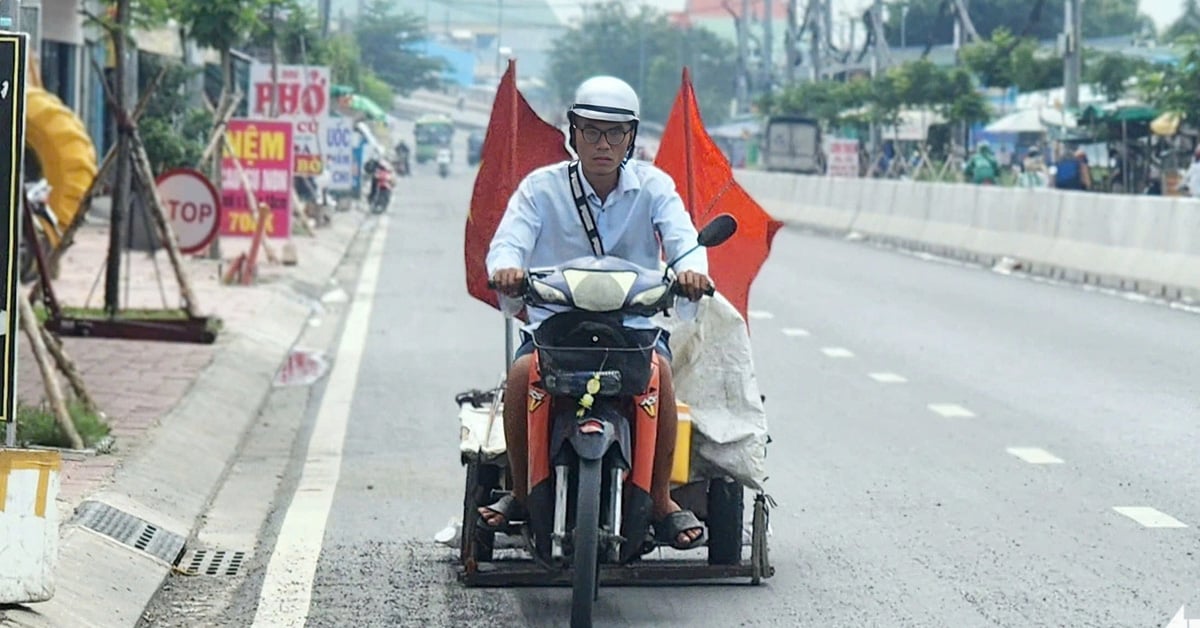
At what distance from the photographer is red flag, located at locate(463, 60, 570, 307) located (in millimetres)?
7590

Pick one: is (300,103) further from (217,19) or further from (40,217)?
(40,217)

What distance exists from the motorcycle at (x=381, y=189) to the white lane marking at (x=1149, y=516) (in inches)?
1434

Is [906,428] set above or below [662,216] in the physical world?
below

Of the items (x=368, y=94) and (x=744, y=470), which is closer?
(x=744, y=470)

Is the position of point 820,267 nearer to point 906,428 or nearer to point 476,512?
point 906,428

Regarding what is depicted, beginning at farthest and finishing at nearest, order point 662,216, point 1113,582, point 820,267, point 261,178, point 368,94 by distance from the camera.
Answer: point 368,94, point 820,267, point 261,178, point 1113,582, point 662,216

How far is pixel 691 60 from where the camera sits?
12112 cm

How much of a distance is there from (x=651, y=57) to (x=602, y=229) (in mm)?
119476

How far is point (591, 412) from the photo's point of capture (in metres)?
6.39

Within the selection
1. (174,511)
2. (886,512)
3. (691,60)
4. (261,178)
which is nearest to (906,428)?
(886,512)

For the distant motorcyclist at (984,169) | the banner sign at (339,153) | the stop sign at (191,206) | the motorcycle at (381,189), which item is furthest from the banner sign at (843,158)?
the stop sign at (191,206)

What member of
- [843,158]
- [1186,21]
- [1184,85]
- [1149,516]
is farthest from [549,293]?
[1186,21]

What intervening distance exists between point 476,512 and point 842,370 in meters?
8.15

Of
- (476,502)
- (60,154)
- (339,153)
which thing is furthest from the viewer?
(339,153)
